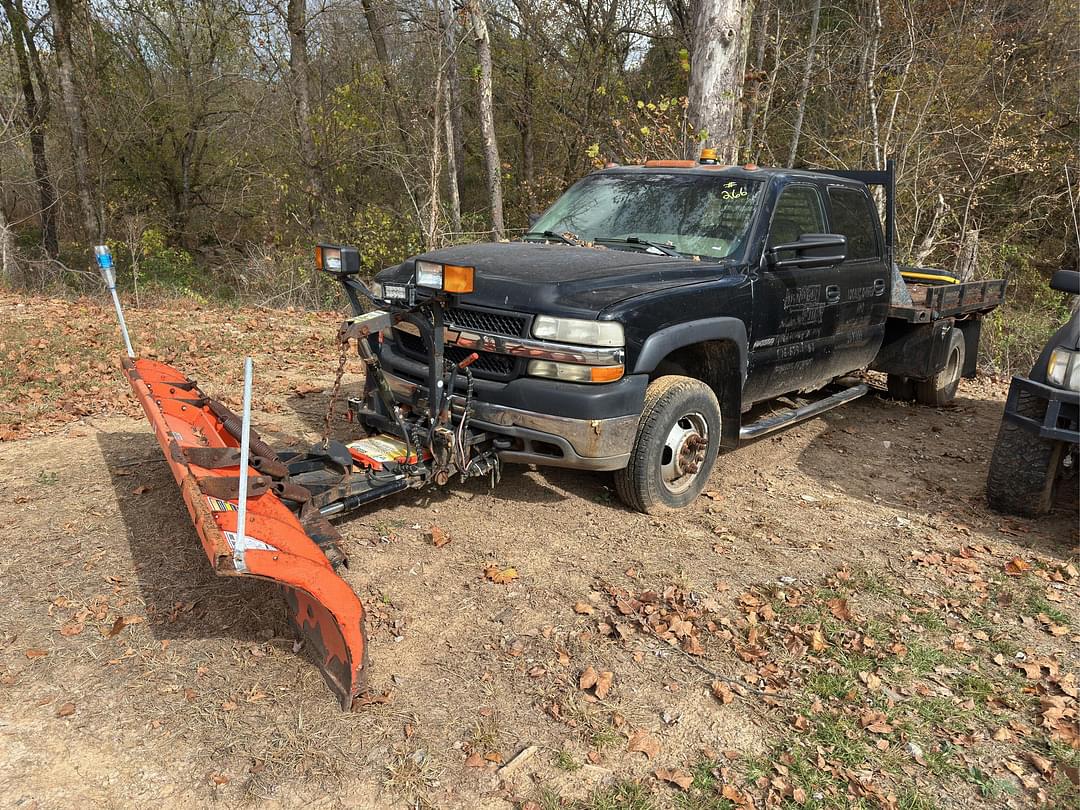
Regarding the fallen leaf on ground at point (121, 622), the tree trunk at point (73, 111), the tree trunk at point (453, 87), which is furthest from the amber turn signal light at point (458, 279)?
the tree trunk at point (73, 111)

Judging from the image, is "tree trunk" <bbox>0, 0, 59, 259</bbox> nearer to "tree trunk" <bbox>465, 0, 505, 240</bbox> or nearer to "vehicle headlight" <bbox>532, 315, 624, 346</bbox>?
"tree trunk" <bbox>465, 0, 505, 240</bbox>

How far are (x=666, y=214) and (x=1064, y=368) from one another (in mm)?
2499

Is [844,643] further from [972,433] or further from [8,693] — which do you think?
[972,433]

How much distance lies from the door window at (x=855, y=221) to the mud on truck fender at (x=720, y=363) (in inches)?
66.1

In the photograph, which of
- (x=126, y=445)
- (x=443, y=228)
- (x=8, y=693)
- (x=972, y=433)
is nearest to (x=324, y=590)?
(x=8, y=693)

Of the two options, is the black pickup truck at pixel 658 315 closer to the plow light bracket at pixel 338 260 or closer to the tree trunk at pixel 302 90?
the plow light bracket at pixel 338 260

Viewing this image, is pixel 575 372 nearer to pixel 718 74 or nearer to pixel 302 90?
pixel 718 74

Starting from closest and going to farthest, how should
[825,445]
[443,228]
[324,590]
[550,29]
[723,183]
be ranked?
[324,590], [723,183], [825,445], [443,228], [550,29]

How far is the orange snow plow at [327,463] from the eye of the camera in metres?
2.93

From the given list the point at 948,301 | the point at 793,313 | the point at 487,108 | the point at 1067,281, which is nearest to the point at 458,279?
the point at 793,313

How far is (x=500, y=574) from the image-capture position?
410cm

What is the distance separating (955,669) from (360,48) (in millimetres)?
19181

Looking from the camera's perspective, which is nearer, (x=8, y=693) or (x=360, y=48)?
(x=8, y=693)

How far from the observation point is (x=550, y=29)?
18453 millimetres
